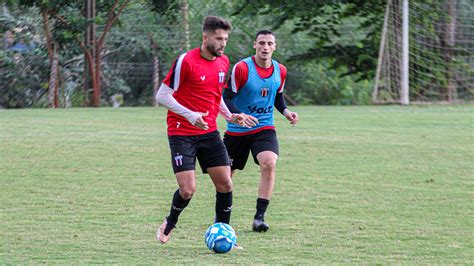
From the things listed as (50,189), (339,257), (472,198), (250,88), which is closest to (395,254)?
(339,257)

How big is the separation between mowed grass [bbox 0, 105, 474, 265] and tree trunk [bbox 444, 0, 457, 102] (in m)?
2.97

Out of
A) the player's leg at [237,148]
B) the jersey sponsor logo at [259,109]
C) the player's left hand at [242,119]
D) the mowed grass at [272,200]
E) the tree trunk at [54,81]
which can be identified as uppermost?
the player's left hand at [242,119]

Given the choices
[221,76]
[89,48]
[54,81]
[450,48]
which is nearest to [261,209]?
[221,76]

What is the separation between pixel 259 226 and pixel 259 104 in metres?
1.17

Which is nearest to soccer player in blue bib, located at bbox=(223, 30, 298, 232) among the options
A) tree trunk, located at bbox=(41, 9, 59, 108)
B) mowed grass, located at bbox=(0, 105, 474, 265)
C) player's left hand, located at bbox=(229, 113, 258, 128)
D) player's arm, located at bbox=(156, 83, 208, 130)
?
mowed grass, located at bbox=(0, 105, 474, 265)

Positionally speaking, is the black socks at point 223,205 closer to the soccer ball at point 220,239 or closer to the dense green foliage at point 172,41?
the soccer ball at point 220,239

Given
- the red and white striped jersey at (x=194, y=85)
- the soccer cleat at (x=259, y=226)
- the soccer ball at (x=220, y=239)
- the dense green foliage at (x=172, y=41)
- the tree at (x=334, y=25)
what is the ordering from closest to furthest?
the soccer ball at (x=220, y=239), the red and white striped jersey at (x=194, y=85), the soccer cleat at (x=259, y=226), the dense green foliage at (x=172, y=41), the tree at (x=334, y=25)

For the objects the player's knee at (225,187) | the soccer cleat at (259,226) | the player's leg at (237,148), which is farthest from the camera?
the player's leg at (237,148)

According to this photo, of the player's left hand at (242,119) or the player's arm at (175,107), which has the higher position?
Answer: the player's arm at (175,107)

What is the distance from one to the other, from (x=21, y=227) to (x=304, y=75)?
1477cm

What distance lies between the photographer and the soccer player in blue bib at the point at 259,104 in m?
7.56

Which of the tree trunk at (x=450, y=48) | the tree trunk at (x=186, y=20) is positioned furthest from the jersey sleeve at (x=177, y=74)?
the tree trunk at (x=186, y=20)

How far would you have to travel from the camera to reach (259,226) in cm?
707

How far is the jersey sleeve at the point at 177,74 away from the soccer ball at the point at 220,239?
104 cm
